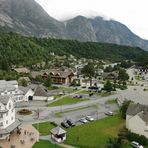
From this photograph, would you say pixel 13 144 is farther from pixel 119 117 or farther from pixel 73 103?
pixel 73 103

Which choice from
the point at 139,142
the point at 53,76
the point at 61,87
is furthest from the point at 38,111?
the point at 53,76

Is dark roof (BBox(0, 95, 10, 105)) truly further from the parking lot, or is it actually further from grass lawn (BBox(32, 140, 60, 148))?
the parking lot

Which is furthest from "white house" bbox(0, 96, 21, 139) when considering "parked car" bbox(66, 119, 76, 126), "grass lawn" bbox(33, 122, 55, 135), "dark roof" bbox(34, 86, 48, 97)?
"dark roof" bbox(34, 86, 48, 97)

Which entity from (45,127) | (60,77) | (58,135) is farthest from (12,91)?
(60,77)

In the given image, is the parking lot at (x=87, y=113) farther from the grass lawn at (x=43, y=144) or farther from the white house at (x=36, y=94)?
the white house at (x=36, y=94)

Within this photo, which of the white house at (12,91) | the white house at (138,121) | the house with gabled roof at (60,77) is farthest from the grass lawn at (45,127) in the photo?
the house with gabled roof at (60,77)

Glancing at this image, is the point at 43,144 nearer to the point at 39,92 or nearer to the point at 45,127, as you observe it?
the point at 45,127
